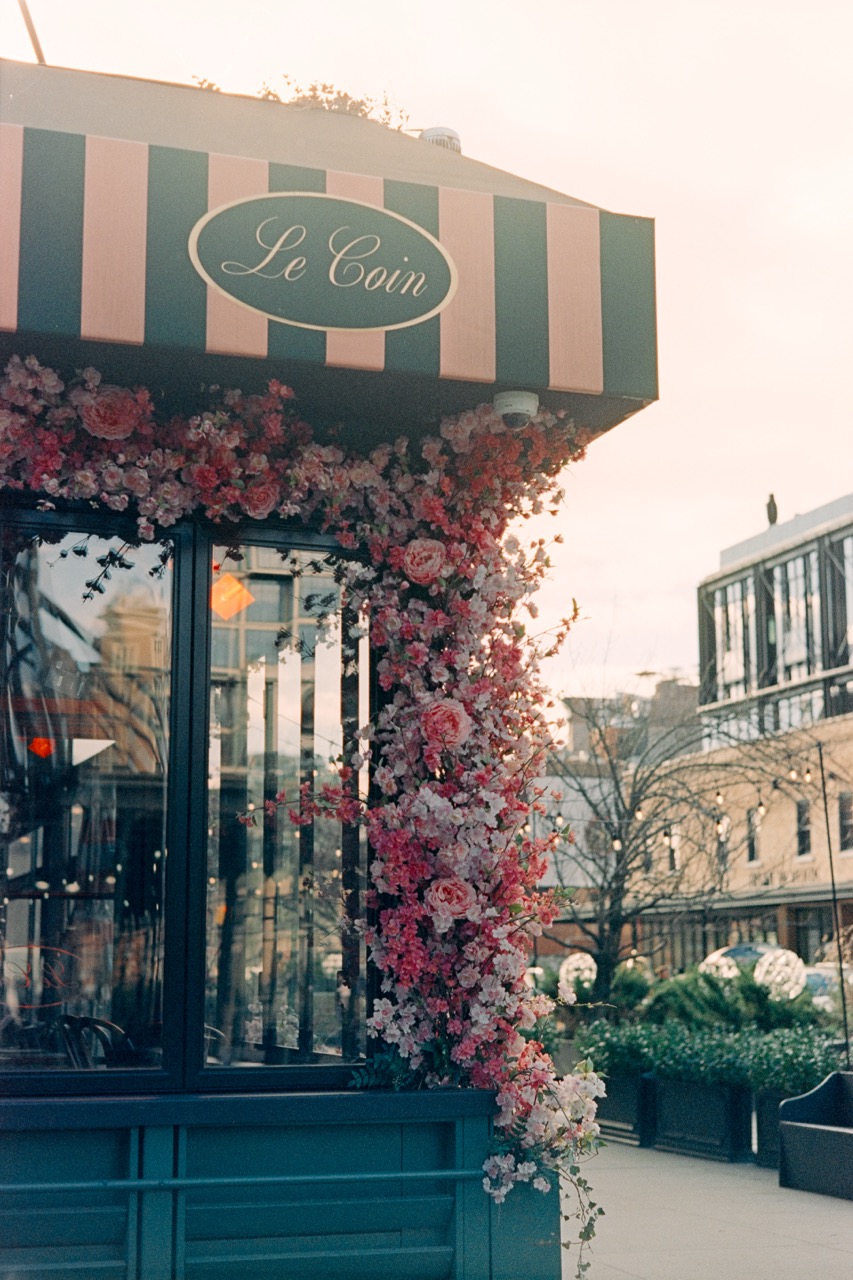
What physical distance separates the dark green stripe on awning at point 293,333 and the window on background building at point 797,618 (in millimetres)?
49407

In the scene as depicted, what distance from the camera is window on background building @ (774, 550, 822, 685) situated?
53469 millimetres

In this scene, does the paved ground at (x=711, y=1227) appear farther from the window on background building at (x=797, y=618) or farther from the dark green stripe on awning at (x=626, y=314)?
the window on background building at (x=797, y=618)

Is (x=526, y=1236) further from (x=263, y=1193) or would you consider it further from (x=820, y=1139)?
(x=820, y=1139)

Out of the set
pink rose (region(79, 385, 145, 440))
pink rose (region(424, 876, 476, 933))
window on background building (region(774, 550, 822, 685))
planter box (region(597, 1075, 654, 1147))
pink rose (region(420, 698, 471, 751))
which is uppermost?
window on background building (region(774, 550, 822, 685))

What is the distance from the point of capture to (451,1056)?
5945mm

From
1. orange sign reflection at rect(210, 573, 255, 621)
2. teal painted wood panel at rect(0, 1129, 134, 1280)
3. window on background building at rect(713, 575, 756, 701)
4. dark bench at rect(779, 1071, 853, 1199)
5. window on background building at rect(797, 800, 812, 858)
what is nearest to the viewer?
teal painted wood panel at rect(0, 1129, 134, 1280)

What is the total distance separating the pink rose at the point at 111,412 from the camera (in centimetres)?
588

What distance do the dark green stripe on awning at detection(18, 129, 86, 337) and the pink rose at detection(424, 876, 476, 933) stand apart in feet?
8.77

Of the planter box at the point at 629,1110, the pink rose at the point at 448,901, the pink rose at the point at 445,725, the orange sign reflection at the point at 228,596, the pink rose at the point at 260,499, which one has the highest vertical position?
the pink rose at the point at 260,499

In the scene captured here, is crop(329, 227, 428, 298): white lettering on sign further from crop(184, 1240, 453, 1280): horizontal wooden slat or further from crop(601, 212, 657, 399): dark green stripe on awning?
crop(184, 1240, 453, 1280): horizontal wooden slat

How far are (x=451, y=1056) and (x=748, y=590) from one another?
53.4 m

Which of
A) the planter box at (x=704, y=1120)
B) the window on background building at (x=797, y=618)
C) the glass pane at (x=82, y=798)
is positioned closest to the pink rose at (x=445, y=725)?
the glass pane at (x=82, y=798)

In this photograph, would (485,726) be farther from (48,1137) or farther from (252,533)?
(48,1137)

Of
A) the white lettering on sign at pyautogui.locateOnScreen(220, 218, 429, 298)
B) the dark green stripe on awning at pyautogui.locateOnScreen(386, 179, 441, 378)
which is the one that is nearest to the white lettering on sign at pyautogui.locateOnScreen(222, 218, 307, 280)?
the white lettering on sign at pyautogui.locateOnScreen(220, 218, 429, 298)
